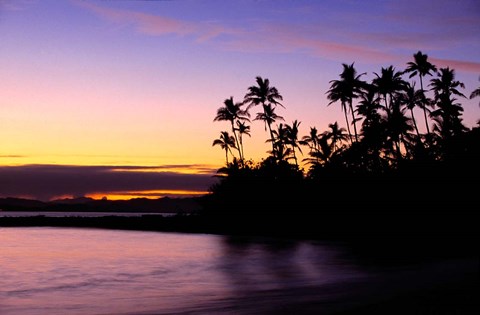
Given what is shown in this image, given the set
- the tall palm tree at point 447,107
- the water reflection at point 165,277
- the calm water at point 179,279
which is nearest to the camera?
the calm water at point 179,279

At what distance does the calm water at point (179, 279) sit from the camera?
18.2 meters

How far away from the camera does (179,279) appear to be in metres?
26.5

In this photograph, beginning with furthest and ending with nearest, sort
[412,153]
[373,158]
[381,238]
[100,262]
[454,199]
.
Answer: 1. [373,158]
2. [412,153]
3. [381,238]
4. [454,199]
5. [100,262]

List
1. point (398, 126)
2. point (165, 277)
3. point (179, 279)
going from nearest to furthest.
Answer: point (179, 279) → point (165, 277) → point (398, 126)

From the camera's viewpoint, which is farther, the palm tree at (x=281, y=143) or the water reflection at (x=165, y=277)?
the palm tree at (x=281, y=143)

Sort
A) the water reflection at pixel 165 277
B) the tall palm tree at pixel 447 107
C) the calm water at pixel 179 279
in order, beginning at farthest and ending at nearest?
the tall palm tree at pixel 447 107 → the water reflection at pixel 165 277 → the calm water at pixel 179 279

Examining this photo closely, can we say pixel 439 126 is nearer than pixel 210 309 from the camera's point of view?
No

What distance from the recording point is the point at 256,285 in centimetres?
2364

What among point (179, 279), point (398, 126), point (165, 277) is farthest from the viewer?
point (398, 126)

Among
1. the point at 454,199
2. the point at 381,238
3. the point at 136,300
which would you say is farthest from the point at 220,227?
the point at 136,300

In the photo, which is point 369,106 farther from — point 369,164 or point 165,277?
point 165,277

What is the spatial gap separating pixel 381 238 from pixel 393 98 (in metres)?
17.3

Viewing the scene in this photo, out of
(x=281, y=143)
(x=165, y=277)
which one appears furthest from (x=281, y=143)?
(x=165, y=277)

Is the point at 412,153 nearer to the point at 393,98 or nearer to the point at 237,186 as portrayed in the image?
the point at 393,98
